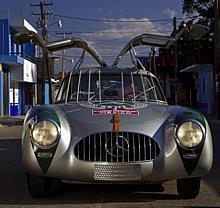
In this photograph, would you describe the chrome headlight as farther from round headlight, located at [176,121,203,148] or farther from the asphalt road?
round headlight, located at [176,121,203,148]

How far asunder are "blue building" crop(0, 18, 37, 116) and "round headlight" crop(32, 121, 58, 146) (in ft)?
102

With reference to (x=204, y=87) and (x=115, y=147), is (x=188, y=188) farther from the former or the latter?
(x=204, y=87)

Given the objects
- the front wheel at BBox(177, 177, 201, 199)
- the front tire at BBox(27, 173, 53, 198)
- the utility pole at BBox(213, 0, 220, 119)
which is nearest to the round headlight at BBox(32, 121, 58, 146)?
the front tire at BBox(27, 173, 53, 198)

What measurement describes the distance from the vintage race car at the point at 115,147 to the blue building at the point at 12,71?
3088 cm

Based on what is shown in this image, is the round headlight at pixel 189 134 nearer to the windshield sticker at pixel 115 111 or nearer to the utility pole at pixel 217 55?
the windshield sticker at pixel 115 111

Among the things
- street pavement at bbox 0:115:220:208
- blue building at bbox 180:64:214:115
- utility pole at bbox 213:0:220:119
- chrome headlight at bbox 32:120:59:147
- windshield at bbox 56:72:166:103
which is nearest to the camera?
chrome headlight at bbox 32:120:59:147

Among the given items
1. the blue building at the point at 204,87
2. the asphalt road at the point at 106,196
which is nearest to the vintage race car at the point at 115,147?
the asphalt road at the point at 106,196

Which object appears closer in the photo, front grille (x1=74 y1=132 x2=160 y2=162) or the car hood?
front grille (x1=74 y1=132 x2=160 y2=162)

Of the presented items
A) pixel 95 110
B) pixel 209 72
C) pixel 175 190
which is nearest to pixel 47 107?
pixel 95 110

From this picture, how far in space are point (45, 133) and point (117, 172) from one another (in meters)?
0.93

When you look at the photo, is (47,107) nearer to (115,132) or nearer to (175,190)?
(115,132)

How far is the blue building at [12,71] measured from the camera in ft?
137

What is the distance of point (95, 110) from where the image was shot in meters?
7.16

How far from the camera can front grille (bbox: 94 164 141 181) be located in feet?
21.7
